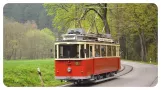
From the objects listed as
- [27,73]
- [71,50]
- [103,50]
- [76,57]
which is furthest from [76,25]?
[27,73]

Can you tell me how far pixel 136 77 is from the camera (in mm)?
Answer: 28234

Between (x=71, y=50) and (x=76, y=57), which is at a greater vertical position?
(x=71, y=50)

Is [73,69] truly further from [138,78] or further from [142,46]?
[142,46]

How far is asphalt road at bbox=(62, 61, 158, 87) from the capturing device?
27562mm

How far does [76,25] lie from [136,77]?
2.12m

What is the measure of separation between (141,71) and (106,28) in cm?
151

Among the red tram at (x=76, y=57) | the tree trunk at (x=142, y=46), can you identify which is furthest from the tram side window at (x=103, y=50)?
the tree trunk at (x=142, y=46)

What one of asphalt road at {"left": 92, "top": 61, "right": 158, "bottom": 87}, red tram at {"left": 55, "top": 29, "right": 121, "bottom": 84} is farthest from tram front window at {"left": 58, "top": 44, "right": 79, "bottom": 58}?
asphalt road at {"left": 92, "top": 61, "right": 158, "bottom": 87}

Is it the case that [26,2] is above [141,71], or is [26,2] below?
above

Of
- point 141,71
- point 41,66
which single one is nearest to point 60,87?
point 41,66

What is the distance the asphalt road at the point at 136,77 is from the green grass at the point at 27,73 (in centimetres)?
100

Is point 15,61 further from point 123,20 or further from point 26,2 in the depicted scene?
point 123,20

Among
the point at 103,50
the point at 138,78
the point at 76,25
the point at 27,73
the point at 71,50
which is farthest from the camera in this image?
the point at 103,50

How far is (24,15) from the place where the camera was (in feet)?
90.5
